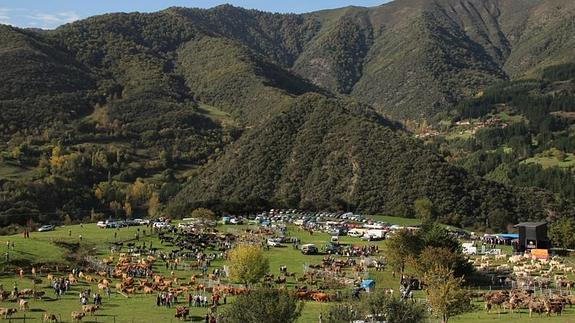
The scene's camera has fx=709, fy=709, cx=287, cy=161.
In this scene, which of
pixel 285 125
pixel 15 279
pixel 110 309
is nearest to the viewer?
pixel 110 309

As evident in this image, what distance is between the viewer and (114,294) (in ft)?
152

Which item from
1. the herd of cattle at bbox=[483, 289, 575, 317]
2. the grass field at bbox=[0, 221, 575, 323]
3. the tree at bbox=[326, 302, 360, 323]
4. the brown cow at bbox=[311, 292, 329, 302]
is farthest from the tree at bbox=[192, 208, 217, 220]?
the tree at bbox=[326, 302, 360, 323]

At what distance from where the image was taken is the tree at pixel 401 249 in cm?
5603

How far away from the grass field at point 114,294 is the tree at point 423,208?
35.5 m

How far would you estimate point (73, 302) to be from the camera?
4256 cm

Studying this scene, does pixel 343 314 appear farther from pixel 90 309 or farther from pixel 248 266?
pixel 248 266

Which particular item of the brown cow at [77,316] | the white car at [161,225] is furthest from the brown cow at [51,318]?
the white car at [161,225]

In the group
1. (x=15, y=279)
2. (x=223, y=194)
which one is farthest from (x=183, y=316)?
(x=223, y=194)

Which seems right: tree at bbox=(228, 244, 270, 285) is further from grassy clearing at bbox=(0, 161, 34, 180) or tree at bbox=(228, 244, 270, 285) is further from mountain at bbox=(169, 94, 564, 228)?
grassy clearing at bbox=(0, 161, 34, 180)

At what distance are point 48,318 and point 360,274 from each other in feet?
84.8

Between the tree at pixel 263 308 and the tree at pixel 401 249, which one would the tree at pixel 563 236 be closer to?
the tree at pixel 401 249

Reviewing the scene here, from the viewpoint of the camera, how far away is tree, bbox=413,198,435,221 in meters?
115

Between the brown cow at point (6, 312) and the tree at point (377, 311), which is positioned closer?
the tree at point (377, 311)

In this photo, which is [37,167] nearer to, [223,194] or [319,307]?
[223,194]
